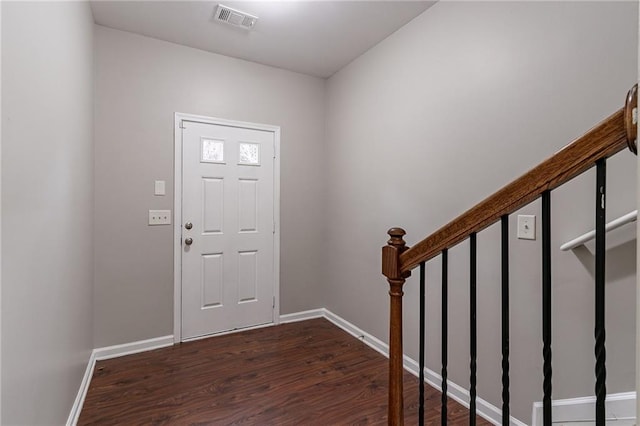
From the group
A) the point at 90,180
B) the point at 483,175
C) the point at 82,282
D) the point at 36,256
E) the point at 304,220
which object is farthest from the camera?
the point at 304,220

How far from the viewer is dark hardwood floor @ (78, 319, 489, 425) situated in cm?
193

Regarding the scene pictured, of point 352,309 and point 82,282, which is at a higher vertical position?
point 82,282

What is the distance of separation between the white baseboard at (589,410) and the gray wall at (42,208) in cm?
217

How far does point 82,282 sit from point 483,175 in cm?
271

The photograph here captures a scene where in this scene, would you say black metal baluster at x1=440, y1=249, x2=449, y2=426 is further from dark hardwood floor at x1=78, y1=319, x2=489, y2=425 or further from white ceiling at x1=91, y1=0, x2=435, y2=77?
white ceiling at x1=91, y1=0, x2=435, y2=77

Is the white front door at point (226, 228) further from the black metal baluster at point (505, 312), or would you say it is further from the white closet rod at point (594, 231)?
the black metal baluster at point (505, 312)

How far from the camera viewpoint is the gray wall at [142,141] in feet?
8.60

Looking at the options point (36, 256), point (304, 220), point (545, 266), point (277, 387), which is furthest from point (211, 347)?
point (545, 266)

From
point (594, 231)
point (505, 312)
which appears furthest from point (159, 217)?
point (594, 231)

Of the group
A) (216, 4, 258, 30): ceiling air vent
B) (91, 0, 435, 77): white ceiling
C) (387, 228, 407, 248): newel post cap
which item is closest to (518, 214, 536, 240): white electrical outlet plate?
(387, 228, 407, 248): newel post cap

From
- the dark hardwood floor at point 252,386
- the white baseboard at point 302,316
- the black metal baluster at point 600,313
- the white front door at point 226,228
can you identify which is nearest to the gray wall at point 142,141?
the white front door at point 226,228

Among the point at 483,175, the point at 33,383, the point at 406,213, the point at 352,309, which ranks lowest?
the point at 352,309

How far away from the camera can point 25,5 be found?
1.15m

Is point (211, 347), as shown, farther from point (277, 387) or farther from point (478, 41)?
point (478, 41)
